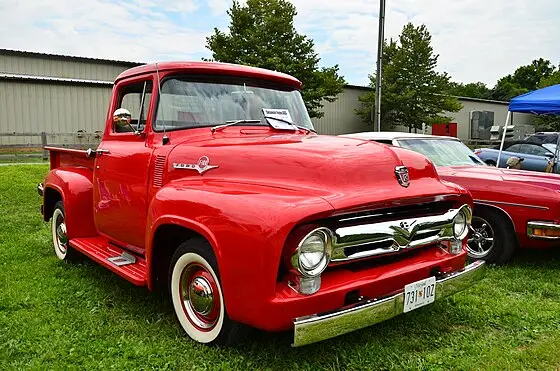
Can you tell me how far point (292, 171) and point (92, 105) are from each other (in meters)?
22.4

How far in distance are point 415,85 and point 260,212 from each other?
30461 mm

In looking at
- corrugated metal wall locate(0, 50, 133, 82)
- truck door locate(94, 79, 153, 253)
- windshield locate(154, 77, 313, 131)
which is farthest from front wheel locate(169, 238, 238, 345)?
corrugated metal wall locate(0, 50, 133, 82)

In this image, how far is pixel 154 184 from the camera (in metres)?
3.86

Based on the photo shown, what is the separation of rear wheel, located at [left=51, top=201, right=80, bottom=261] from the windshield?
203 centimetres

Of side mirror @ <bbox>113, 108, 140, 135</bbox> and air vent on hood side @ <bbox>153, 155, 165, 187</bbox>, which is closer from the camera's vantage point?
air vent on hood side @ <bbox>153, 155, 165, 187</bbox>

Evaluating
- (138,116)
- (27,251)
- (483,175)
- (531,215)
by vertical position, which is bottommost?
(27,251)

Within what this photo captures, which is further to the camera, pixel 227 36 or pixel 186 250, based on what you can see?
pixel 227 36

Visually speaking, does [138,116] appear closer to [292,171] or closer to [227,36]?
[292,171]

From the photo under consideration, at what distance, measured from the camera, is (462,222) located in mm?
3734

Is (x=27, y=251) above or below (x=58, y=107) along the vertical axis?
below

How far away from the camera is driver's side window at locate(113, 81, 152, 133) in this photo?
14.0ft

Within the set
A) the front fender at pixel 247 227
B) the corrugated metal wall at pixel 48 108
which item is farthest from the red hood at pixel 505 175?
the corrugated metal wall at pixel 48 108

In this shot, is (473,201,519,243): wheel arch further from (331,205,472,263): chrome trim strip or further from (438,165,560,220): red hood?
(331,205,472,263): chrome trim strip

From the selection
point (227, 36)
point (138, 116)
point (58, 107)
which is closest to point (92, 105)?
point (58, 107)
